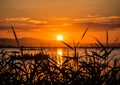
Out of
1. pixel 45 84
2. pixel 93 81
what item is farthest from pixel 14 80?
pixel 93 81

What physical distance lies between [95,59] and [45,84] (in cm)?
173

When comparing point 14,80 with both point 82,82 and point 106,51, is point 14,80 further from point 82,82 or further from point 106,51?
point 106,51

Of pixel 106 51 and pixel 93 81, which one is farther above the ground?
pixel 106 51

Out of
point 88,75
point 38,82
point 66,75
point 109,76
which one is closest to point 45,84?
point 38,82

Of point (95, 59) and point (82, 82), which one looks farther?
point (95, 59)

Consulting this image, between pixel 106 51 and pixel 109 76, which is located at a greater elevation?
pixel 106 51

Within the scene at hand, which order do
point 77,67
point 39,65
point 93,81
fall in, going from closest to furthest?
point 93,81
point 39,65
point 77,67

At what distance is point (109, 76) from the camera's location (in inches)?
305

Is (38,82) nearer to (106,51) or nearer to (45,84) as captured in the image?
(45,84)

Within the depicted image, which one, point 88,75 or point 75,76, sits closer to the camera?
point 75,76

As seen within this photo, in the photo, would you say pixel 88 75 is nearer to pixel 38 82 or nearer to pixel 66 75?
pixel 66 75

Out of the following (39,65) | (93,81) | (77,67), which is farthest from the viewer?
(77,67)

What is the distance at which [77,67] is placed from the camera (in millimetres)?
8062

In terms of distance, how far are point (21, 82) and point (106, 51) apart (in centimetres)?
255
